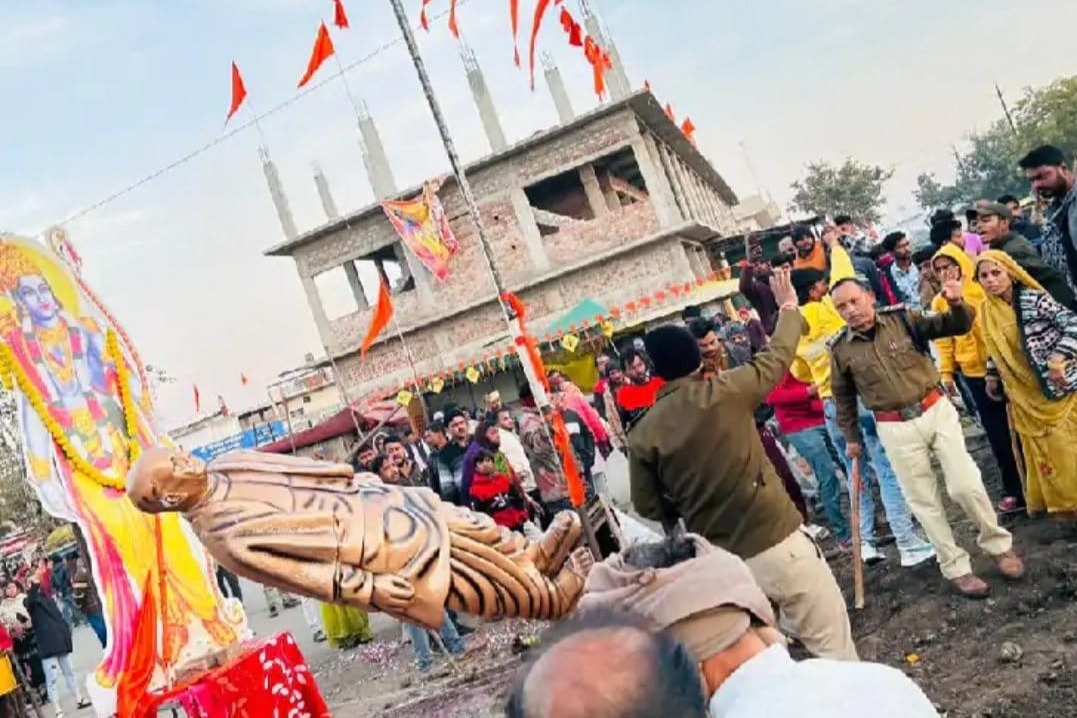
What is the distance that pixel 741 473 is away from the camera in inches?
147

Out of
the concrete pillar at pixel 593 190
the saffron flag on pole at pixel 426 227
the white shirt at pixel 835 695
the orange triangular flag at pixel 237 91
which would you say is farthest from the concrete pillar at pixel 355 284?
the white shirt at pixel 835 695

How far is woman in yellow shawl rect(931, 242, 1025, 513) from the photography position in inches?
228

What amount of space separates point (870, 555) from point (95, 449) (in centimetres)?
529

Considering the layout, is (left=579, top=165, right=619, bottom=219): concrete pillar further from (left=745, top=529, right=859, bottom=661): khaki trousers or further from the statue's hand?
the statue's hand

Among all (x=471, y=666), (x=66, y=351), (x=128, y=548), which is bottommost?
(x=471, y=666)

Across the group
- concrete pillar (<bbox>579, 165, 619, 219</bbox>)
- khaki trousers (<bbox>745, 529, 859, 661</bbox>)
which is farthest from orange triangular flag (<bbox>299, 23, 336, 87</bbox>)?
concrete pillar (<bbox>579, 165, 619, 219</bbox>)

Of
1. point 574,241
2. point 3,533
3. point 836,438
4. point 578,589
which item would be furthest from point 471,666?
point 3,533

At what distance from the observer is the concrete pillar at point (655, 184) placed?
2186cm

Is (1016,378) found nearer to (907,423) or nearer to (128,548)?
(907,423)

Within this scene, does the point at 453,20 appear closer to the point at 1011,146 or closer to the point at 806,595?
the point at 806,595

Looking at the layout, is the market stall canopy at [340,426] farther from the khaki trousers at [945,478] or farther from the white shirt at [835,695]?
the white shirt at [835,695]

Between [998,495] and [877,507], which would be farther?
[877,507]

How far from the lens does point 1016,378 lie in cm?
534

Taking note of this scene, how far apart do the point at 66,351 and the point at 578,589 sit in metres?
5.00
